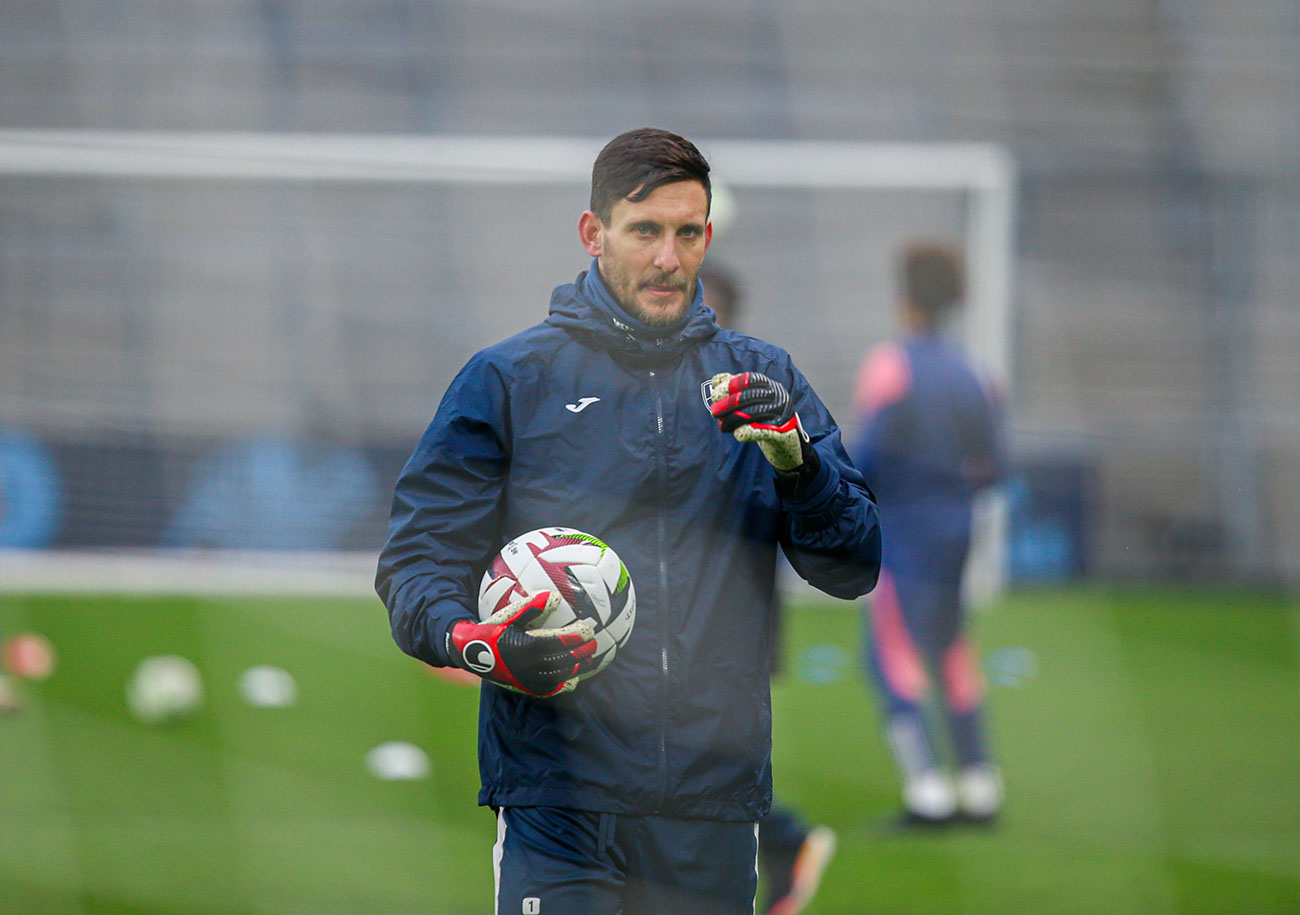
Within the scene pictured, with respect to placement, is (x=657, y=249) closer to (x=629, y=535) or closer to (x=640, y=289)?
(x=640, y=289)

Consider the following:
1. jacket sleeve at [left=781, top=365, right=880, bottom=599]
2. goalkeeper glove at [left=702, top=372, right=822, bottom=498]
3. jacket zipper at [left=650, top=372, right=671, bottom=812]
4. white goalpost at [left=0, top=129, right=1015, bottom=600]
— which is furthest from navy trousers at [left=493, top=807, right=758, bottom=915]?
white goalpost at [left=0, top=129, right=1015, bottom=600]

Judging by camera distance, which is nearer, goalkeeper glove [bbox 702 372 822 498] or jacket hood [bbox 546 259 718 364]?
goalkeeper glove [bbox 702 372 822 498]

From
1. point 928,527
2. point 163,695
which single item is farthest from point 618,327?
point 163,695

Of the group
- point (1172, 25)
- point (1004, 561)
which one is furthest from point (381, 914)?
point (1004, 561)

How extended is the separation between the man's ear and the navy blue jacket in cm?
4

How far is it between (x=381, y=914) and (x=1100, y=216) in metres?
8.46

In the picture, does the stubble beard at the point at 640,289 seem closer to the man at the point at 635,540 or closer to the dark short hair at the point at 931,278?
the man at the point at 635,540

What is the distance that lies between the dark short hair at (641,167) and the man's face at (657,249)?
0.01 metres

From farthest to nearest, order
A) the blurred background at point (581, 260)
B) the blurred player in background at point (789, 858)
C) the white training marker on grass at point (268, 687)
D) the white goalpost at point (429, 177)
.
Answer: the white goalpost at point (429, 177) → the blurred background at point (581, 260) → the white training marker on grass at point (268, 687) → the blurred player in background at point (789, 858)

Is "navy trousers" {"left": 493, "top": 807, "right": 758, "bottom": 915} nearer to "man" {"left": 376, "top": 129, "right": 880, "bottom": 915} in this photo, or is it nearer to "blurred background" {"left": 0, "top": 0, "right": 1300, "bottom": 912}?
"man" {"left": 376, "top": 129, "right": 880, "bottom": 915}

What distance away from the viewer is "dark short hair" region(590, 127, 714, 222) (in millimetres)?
2176

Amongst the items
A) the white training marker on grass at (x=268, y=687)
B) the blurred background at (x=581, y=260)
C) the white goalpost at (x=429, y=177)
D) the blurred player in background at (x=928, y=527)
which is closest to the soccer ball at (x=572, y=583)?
the blurred player in background at (x=928, y=527)

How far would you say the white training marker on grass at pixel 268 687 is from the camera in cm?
611

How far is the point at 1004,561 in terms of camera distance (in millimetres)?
11000
